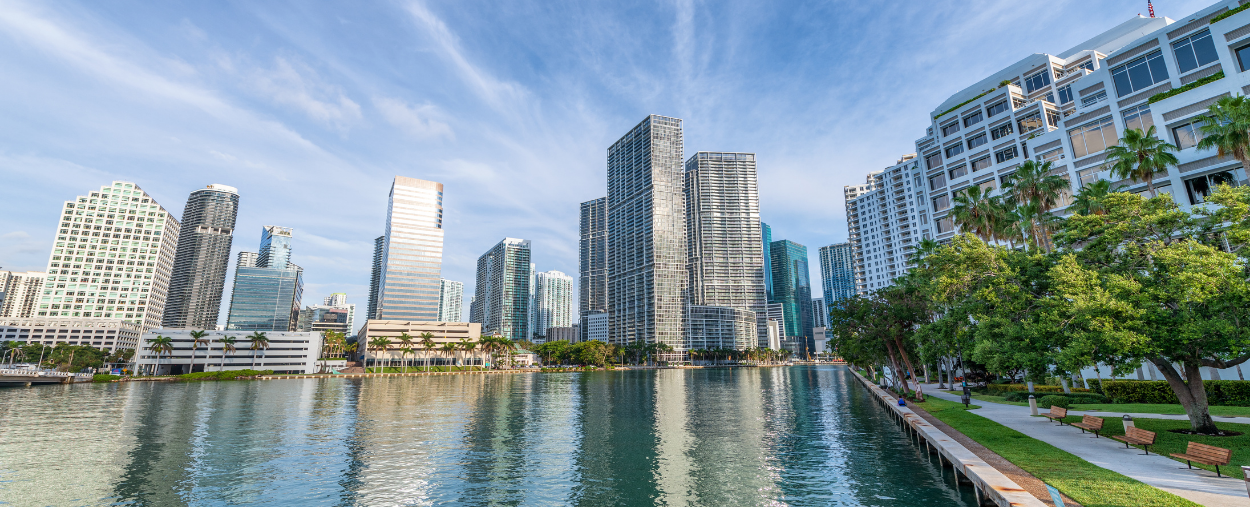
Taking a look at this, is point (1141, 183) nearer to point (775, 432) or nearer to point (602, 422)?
point (775, 432)

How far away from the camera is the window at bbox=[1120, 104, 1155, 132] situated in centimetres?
5641

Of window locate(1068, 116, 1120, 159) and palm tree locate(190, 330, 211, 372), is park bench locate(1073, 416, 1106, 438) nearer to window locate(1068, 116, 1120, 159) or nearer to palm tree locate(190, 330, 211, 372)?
window locate(1068, 116, 1120, 159)

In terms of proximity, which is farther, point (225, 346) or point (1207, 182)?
point (225, 346)

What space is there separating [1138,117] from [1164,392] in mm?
33628

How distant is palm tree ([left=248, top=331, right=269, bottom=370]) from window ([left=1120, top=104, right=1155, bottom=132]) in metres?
214

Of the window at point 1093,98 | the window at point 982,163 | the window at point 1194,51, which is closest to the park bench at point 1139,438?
the window at point 1194,51

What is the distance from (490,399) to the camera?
7506 cm

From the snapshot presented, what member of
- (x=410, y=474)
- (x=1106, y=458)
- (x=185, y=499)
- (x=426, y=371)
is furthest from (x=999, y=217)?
(x=426, y=371)

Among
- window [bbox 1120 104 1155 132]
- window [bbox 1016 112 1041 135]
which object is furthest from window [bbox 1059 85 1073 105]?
window [bbox 1120 104 1155 132]

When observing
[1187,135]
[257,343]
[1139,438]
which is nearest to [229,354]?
[257,343]

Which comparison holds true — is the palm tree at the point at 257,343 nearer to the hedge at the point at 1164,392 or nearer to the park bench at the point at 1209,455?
the hedge at the point at 1164,392

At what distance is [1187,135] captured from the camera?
2030 inches

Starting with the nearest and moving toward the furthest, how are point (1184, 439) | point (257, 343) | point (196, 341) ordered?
1. point (1184, 439)
2. point (196, 341)
3. point (257, 343)

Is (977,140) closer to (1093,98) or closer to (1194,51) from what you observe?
(1093,98)
